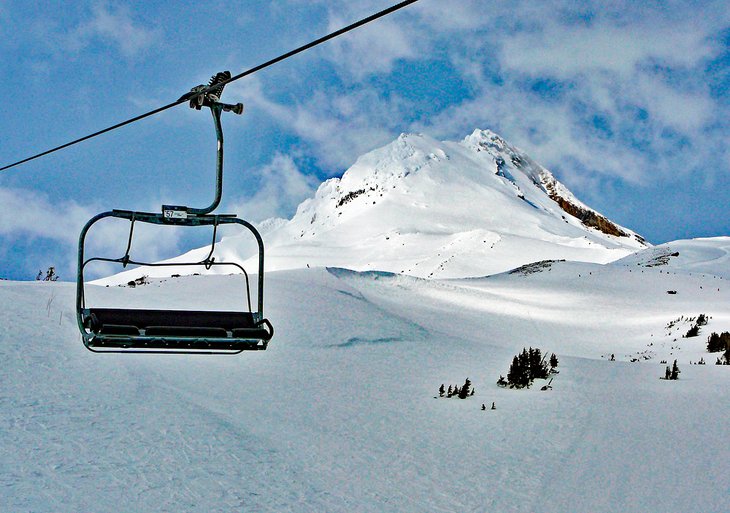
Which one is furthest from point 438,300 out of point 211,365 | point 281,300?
point 211,365

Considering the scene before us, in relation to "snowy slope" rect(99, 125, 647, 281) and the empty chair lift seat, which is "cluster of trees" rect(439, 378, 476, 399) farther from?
"snowy slope" rect(99, 125, 647, 281)

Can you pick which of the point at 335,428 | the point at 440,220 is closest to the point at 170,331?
the point at 335,428

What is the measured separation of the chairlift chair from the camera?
4.20 metres

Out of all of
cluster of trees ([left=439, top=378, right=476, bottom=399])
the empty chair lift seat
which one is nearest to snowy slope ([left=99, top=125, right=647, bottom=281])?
cluster of trees ([left=439, top=378, right=476, bottom=399])

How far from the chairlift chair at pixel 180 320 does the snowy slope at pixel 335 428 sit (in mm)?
1614

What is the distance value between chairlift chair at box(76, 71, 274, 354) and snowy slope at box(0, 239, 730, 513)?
161 cm

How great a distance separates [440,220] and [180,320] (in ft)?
180

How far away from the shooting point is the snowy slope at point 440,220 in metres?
46.3

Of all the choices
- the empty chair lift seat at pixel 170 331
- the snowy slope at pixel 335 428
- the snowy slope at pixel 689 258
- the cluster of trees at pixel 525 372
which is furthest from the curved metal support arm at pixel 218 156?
the snowy slope at pixel 689 258

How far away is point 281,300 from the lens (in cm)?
1541

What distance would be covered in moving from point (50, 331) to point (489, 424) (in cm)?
672

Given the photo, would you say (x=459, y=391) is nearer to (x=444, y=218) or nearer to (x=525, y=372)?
(x=525, y=372)

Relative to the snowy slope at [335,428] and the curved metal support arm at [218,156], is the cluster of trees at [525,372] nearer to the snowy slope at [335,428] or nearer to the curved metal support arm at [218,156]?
the snowy slope at [335,428]

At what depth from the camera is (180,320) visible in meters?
4.84
